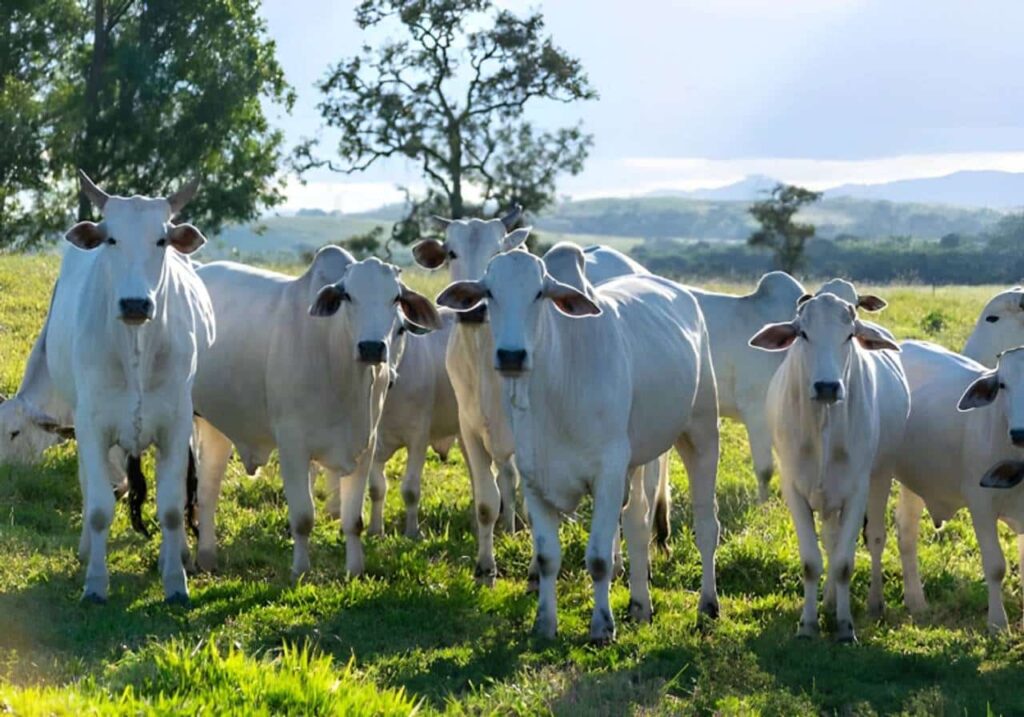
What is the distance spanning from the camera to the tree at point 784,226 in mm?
47781

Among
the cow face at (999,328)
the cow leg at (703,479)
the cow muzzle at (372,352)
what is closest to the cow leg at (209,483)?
the cow muzzle at (372,352)

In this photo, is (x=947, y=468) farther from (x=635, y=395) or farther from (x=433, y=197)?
(x=433, y=197)

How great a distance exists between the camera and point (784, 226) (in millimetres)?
48375

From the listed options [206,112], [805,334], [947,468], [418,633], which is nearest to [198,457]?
[418,633]

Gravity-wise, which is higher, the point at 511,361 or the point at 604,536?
the point at 511,361

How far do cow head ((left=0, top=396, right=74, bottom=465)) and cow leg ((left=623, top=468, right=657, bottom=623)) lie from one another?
5.08 metres

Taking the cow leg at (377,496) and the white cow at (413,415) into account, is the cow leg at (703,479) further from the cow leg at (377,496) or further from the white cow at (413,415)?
the cow leg at (377,496)

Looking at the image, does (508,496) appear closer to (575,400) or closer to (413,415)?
(413,415)

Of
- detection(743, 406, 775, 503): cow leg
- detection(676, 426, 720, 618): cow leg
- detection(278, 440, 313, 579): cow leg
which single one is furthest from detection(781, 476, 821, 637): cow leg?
detection(743, 406, 775, 503): cow leg

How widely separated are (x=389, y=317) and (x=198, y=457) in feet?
8.24

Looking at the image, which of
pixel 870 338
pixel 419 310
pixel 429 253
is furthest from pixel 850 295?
pixel 419 310

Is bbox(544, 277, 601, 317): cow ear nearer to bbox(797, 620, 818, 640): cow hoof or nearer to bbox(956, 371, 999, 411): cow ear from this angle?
bbox(797, 620, 818, 640): cow hoof

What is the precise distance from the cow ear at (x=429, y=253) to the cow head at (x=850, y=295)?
110 inches

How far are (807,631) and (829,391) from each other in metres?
1.49
